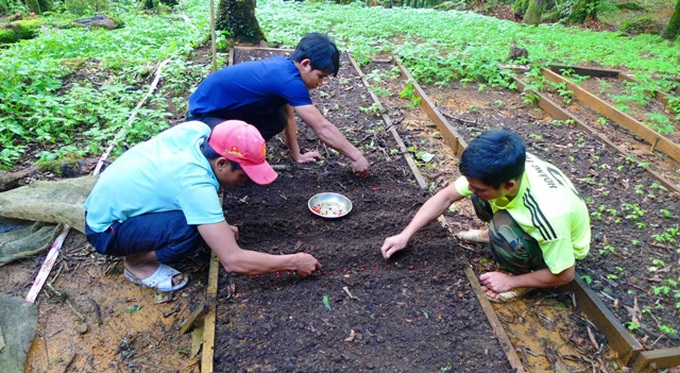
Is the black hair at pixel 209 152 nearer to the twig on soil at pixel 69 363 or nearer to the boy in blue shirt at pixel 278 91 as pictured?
the boy in blue shirt at pixel 278 91

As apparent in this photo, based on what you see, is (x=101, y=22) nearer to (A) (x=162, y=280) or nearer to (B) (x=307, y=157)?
(B) (x=307, y=157)

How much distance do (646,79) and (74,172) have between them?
7.90 m

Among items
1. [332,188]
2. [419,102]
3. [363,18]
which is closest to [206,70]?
[419,102]

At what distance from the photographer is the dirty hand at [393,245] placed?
2.80 metres

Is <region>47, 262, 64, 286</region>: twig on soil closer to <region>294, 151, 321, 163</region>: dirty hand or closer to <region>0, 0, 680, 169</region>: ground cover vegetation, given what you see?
<region>0, 0, 680, 169</region>: ground cover vegetation

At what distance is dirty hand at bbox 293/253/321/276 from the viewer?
2.53 m

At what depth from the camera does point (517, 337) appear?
2.59m

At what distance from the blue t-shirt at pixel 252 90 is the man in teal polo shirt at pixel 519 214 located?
1317 millimetres

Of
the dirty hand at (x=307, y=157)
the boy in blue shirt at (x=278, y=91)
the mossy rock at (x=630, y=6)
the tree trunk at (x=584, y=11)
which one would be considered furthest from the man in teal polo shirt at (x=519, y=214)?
the mossy rock at (x=630, y=6)

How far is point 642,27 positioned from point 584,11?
81.8 inches

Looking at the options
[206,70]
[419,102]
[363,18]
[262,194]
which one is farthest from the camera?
[363,18]

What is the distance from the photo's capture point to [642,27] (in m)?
11.2

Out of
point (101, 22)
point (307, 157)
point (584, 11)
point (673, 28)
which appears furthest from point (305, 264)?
point (584, 11)

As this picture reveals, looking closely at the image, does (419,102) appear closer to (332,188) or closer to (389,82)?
(389,82)
